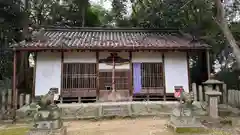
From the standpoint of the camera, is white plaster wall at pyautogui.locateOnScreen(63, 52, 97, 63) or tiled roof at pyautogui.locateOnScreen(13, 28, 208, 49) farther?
white plaster wall at pyautogui.locateOnScreen(63, 52, 97, 63)

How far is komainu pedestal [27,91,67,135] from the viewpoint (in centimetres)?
536

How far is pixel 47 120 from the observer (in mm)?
5414

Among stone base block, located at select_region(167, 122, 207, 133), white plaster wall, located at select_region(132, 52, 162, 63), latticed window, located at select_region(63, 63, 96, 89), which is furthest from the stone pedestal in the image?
latticed window, located at select_region(63, 63, 96, 89)

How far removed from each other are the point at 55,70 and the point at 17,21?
572 cm

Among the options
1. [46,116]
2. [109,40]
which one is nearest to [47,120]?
[46,116]

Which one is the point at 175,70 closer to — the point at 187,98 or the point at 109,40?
the point at 109,40

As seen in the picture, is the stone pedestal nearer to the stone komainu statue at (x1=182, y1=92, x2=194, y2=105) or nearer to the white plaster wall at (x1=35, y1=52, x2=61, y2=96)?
the stone komainu statue at (x1=182, y1=92, x2=194, y2=105)

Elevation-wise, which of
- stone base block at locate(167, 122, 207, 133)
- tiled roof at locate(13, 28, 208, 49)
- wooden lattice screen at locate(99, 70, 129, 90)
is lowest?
stone base block at locate(167, 122, 207, 133)

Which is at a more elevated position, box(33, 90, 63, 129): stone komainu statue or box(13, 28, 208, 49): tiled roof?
box(13, 28, 208, 49): tiled roof

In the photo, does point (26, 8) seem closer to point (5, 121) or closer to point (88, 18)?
point (88, 18)

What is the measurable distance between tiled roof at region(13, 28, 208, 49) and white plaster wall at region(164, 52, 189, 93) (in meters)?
0.72

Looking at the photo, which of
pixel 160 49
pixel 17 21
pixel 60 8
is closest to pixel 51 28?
pixel 17 21

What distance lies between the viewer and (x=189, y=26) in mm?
14680

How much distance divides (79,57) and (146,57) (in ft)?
11.8
